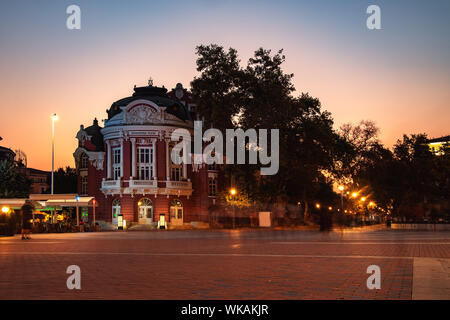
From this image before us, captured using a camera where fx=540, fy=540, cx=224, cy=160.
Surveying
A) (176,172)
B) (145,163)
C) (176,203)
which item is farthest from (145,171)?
(176,203)

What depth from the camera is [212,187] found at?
227 ft

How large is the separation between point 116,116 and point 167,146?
Answer: 7.08 metres

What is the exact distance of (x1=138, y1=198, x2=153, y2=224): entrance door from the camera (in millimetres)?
63438

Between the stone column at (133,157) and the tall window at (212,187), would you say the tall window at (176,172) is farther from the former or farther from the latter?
the stone column at (133,157)

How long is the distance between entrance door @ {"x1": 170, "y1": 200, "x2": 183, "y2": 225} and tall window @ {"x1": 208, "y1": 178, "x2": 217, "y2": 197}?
4635 millimetres

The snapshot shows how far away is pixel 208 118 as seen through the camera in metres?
57.5

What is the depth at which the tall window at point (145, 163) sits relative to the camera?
63.9 metres

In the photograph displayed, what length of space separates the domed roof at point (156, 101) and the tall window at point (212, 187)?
8.62 meters

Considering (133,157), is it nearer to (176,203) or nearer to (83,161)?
(176,203)

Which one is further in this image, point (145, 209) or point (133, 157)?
point (145, 209)

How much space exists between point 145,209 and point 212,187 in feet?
32.4

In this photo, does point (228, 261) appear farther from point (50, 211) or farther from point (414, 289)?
point (50, 211)

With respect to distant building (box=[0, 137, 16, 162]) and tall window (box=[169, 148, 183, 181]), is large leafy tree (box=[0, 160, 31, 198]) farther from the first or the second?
distant building (box=[0, 137, 16, 162])
